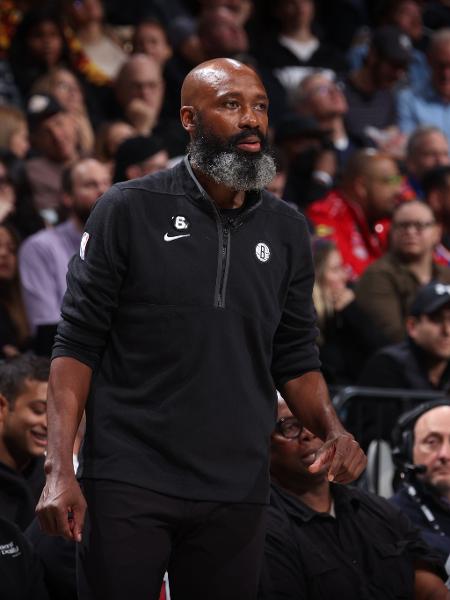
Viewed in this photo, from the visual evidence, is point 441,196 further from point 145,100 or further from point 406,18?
point 406,18

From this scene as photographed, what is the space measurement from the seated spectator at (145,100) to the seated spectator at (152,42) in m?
0.62

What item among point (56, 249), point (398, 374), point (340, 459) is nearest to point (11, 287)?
point (56, 249)

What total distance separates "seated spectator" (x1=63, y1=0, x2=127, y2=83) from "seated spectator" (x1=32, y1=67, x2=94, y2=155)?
0.68m

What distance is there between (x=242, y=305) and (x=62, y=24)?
6.41 m

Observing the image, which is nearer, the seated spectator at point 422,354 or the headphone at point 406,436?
the headphone at point 406,436

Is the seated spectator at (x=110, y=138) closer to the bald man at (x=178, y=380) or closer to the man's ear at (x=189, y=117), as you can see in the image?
the man's ear at (x=189, y=117)

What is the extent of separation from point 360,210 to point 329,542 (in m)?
3.79

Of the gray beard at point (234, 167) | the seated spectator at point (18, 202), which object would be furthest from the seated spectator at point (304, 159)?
the gray beard at point (234, 167)

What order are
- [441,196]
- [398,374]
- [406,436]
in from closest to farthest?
[406,436], [398,374], [441,196]

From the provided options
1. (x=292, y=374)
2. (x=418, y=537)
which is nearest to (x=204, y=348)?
(x=292, y=374)

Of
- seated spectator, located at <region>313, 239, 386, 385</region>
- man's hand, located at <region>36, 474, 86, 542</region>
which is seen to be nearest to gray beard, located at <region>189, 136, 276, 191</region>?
man's hand, located at <region>36, 474, 86, 542</region>

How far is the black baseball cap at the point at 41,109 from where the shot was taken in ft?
23.7

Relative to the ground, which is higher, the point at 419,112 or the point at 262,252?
the point at 262,252

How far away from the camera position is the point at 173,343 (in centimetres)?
255
